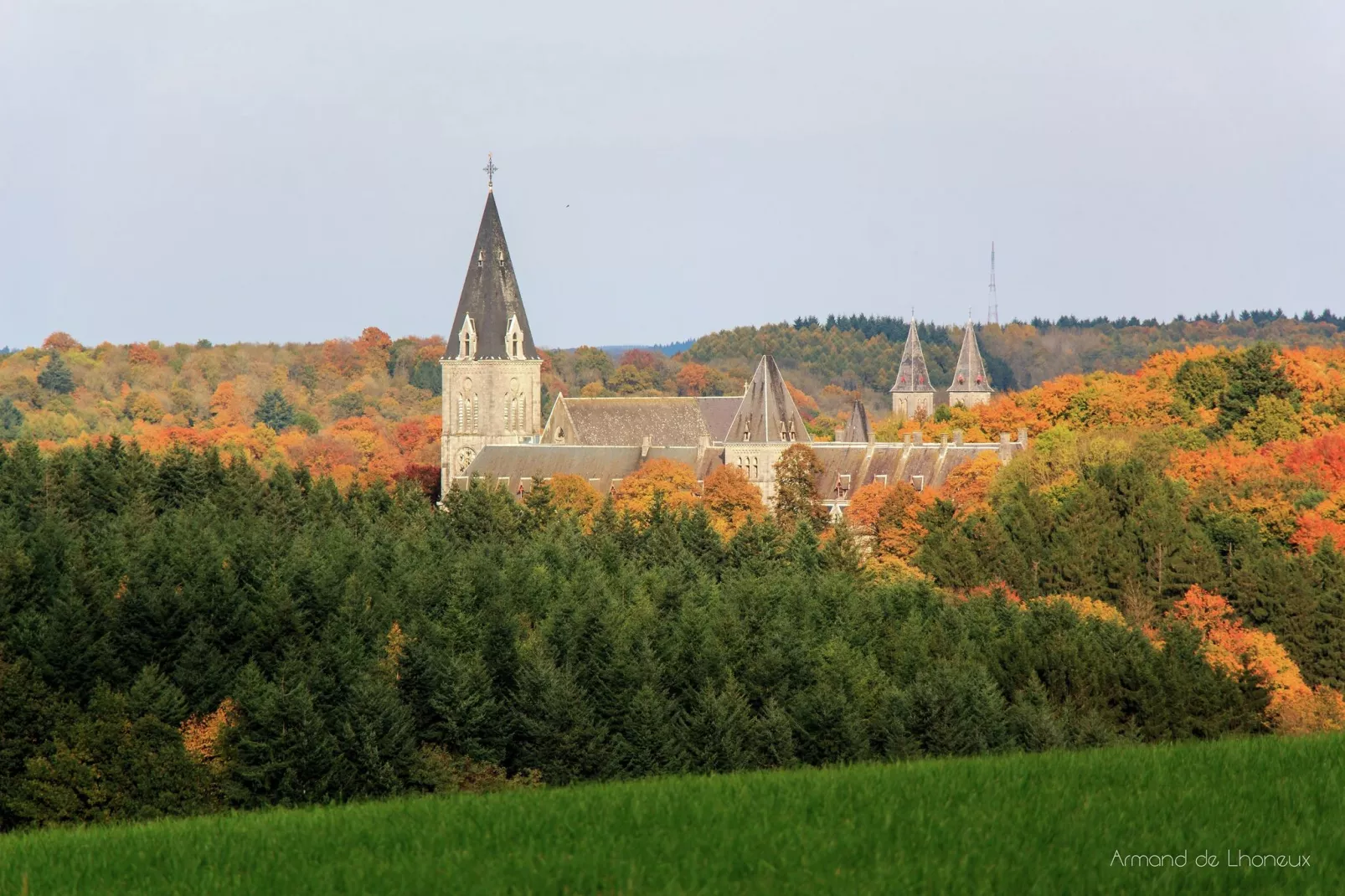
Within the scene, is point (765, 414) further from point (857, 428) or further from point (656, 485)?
point (857, 428)

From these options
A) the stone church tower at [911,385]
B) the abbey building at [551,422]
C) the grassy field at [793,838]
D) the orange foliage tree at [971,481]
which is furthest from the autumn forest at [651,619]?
the stone church tower at [911,385]

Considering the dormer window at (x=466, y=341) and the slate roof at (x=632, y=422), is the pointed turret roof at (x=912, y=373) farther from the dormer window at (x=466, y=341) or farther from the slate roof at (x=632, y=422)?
the dormer window at (x=466, y=341)

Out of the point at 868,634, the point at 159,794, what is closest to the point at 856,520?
the point at 868,634

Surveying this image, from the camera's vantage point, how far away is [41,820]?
1287 inches

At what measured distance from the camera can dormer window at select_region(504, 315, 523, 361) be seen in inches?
4540

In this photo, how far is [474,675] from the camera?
129ft

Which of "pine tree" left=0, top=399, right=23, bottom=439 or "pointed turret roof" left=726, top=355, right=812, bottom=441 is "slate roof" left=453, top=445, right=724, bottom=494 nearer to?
"pointed turret roof" left=726, top=355, right=812, bottom=441

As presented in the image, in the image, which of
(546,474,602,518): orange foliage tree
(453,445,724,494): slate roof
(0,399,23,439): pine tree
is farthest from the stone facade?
(0,399,23,439): pine tree

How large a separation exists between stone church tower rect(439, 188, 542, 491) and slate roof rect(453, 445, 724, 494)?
9.65 ft

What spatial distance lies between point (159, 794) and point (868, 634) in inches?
866

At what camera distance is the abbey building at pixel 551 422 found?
101375mm

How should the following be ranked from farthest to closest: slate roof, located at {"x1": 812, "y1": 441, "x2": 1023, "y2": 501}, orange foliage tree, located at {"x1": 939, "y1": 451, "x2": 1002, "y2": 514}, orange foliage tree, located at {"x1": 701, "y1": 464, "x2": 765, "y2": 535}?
slate roof, located at {"x1": 812, "y1": 441, "x2": 1023, "y2": 501} → orange foliage tree, located at {"x1": 701, "y1": 464, "x2": 765, "y2": 535} → orange foliage tree, located at {"x1": 939, "y1": 451, "x2": 1002, "y2": 514}

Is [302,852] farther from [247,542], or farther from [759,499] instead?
[759,499]

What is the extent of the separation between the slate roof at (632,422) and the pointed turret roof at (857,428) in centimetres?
808
